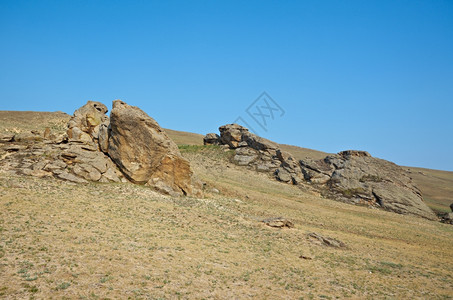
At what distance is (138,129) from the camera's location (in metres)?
31.1

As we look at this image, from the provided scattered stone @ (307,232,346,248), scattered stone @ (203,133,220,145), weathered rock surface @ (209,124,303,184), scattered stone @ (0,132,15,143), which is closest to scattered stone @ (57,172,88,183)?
scattered stone @ (0,132,15,143)

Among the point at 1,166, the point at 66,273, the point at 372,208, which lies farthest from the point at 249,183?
the point at 66,273

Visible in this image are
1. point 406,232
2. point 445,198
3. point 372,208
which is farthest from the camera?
point 445,198

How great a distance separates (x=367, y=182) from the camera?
5331 cm

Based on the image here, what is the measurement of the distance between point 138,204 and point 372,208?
122 feet

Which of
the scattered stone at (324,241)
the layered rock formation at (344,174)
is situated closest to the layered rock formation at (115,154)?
the scattered stone at (324,241)

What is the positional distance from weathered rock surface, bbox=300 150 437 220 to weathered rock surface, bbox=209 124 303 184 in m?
3.01

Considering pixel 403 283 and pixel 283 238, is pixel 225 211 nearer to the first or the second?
pixel 283 238

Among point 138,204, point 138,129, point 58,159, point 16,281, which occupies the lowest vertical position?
point 16,281

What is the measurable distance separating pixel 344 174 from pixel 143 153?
37009mm

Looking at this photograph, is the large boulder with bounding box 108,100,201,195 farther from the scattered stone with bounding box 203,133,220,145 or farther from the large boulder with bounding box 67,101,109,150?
the scattered stone with bounding box 203,133,220,145

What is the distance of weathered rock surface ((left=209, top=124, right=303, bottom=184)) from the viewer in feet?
181

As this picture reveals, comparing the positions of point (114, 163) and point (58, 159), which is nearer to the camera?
point (58, 159)

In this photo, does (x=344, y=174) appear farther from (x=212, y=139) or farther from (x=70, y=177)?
(x=70, y=177)
